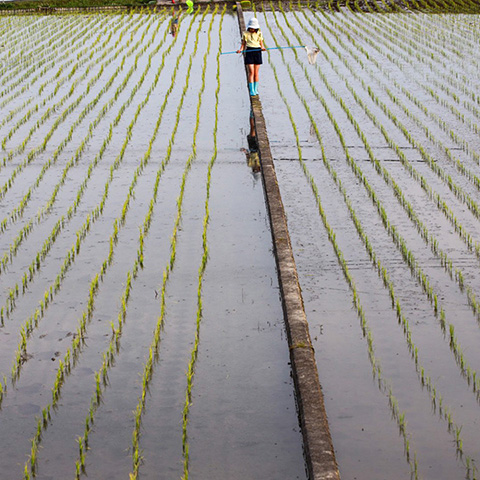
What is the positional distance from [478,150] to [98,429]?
18.6 ft

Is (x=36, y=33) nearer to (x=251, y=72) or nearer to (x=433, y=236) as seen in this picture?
(x=251, y=72)

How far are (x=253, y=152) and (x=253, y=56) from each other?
5.79ft

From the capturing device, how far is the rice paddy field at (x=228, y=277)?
3787 mm

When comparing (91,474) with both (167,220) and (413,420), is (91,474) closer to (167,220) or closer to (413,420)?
(413,420)

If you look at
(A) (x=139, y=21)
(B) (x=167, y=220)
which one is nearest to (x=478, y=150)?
(B) (x=167, y=220)

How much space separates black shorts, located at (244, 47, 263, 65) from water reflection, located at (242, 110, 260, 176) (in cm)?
78

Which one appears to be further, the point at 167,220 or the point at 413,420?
the point at 167,220

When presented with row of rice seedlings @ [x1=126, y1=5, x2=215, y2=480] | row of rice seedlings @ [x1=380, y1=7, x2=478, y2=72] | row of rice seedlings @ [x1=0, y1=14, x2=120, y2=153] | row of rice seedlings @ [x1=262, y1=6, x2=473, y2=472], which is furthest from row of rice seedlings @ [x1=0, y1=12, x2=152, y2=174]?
row of rice seedlings @ [x1=380, y1=7, x2=478, y2=72]

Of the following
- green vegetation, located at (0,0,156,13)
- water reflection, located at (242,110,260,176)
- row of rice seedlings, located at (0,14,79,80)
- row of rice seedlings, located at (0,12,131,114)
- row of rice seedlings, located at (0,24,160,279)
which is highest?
green vegetation, located at (0,0,156,13)

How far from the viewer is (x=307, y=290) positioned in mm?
5312

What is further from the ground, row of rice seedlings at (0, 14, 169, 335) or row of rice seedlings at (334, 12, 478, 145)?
row of rice seedlings at (0, 14, 169, 335)

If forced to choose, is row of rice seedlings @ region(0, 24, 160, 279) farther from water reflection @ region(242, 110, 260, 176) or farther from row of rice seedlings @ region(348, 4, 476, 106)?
row of rice seedlings @ region(348, 4, 476, 106)

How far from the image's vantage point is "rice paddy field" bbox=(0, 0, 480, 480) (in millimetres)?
3787

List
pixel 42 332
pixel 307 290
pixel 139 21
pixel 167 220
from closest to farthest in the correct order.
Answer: pixel 42 332 → pixel 307 290 → pixel 167 220 → pixel 139 21
